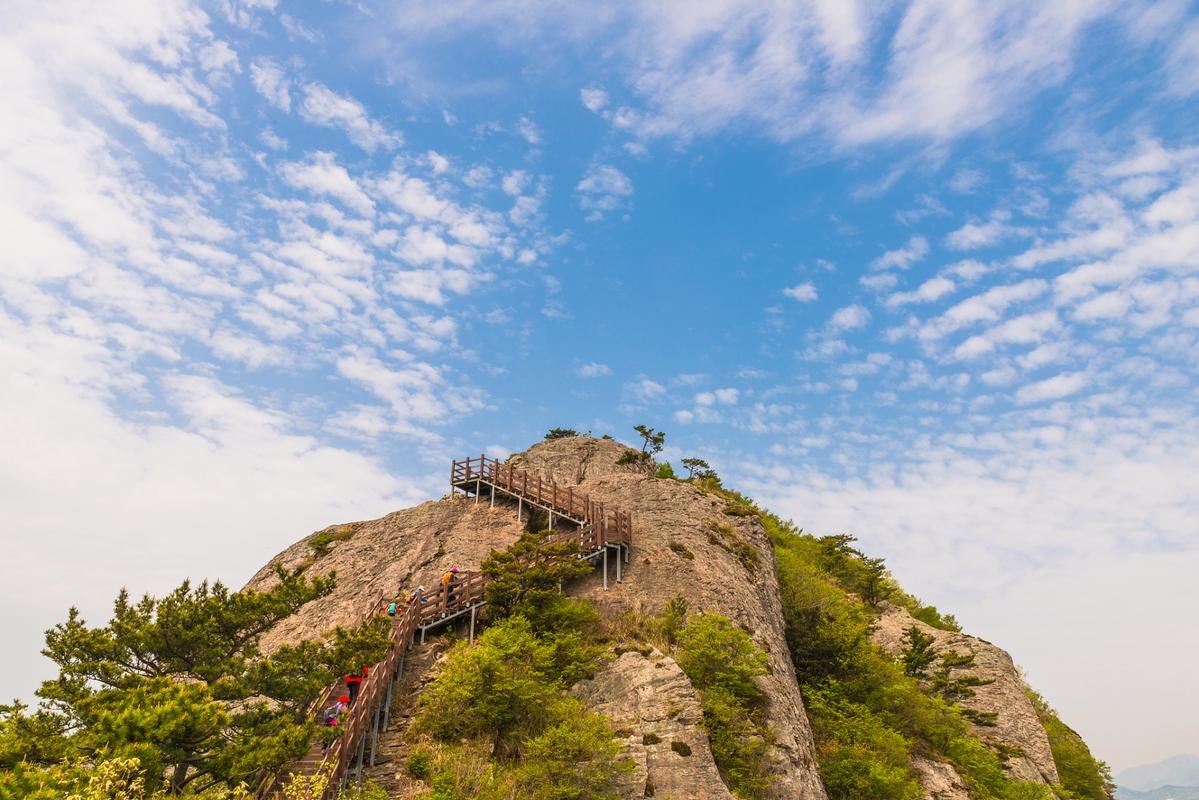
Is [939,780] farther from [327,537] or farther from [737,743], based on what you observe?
[327,537]

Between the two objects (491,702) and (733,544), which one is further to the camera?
(733,544)

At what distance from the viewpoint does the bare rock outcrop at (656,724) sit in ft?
76.7

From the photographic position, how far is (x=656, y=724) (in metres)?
25.4

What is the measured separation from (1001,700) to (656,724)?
3595cm

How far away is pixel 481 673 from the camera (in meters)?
25.5

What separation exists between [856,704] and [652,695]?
14.5 meters

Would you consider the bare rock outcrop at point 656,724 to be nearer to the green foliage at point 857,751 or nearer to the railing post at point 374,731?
the railing post at point 374,731

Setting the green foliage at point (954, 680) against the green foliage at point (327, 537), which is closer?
the green foliage at point (327, 537)

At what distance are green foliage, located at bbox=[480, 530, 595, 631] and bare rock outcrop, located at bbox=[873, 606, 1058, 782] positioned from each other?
87.2ft

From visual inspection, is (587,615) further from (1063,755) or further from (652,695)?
(1063,755)

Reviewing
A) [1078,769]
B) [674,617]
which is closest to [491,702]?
[674,617]

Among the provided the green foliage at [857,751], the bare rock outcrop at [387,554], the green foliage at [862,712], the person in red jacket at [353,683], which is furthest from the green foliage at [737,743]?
the person in red jacket at [353,683]

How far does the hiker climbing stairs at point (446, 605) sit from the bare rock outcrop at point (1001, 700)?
910 inches

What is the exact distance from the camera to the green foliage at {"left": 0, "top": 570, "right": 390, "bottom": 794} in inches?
617
